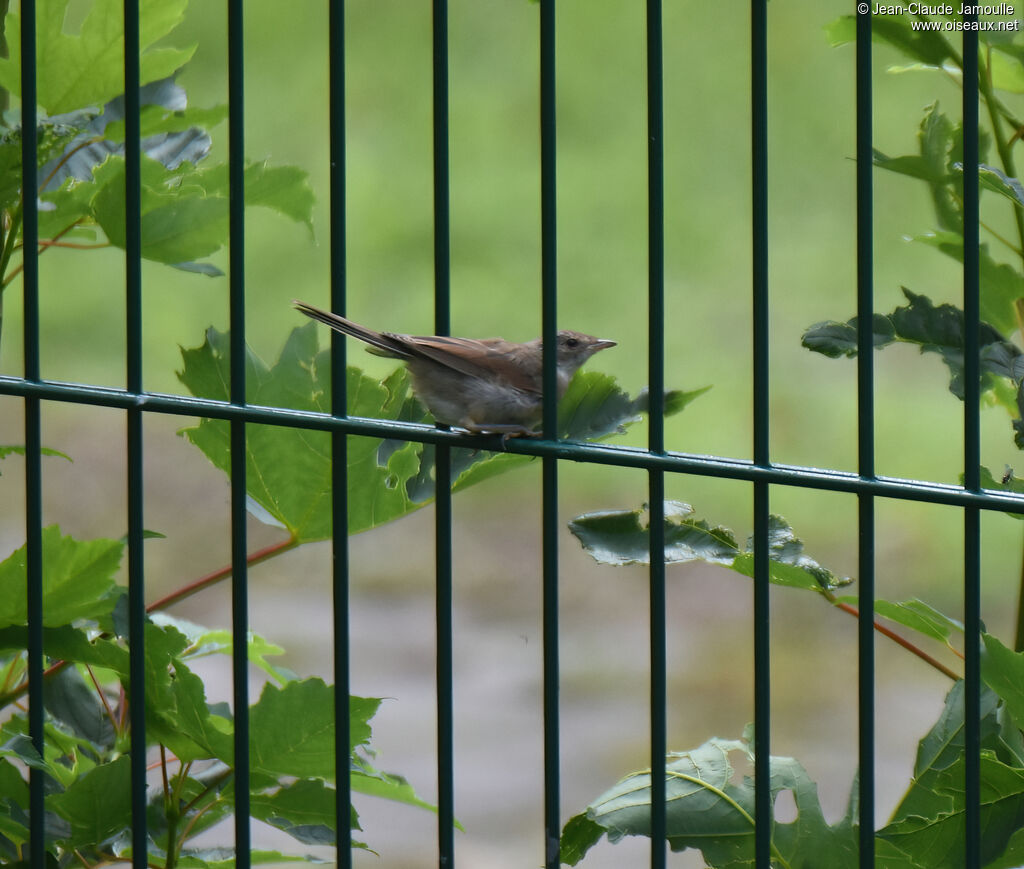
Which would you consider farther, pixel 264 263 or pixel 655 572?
pixel 264 263

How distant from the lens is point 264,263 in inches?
375

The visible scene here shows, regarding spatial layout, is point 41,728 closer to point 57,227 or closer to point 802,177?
point 57,227

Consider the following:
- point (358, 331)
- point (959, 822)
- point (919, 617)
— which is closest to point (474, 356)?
point (358, 331)

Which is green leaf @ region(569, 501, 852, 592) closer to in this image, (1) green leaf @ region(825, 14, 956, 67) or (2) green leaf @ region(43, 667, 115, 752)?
(1) green leaf @ region(825, 14, 956, 67)

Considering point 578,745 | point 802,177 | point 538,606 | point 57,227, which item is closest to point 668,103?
point 802,177

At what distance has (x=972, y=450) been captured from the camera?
2.11m

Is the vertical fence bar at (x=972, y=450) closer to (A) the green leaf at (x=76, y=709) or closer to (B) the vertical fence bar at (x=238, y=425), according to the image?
(B) the vertical fence bar at (x=238, y=425)

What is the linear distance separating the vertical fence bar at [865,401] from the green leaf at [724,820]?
A: 0.20 meters

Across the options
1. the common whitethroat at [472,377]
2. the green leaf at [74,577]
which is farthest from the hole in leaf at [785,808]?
the green leaf at [74,577]

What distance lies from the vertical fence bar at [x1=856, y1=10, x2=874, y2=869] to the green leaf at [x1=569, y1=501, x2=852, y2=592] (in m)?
0.11

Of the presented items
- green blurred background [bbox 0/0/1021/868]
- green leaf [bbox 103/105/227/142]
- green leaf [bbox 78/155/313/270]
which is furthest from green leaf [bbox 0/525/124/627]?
green blurred background [bbox 0/0/1021/868]

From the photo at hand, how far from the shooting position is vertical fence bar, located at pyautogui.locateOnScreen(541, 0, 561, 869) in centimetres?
223

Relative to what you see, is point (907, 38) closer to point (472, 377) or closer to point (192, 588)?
point (472, 377)

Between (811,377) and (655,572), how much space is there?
611cm
